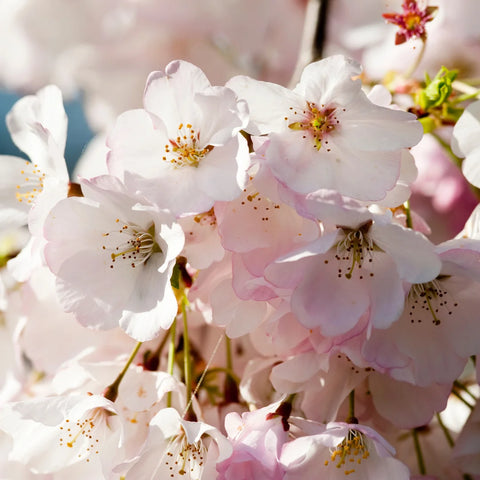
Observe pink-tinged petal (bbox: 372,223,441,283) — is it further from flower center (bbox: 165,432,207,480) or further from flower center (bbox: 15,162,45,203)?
flower center (bbox: 15,162,45,203)

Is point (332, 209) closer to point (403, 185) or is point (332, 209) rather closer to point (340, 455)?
point (403, 185)

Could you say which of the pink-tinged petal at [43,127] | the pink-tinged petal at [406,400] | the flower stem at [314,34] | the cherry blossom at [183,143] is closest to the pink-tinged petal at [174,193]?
the cherry blossom at [183,143]

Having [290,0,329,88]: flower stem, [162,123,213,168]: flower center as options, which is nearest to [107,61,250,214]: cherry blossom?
[162,123,213,168]: flower center

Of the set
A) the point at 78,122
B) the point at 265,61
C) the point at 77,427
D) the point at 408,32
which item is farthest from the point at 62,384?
the point at 78,122

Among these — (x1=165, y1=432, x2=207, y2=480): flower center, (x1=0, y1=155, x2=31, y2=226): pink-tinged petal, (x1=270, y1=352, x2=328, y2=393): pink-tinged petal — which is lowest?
(x1=165, y1=432, x2=207, y2=480): flower center

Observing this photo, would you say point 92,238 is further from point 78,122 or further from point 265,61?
point 78,122
